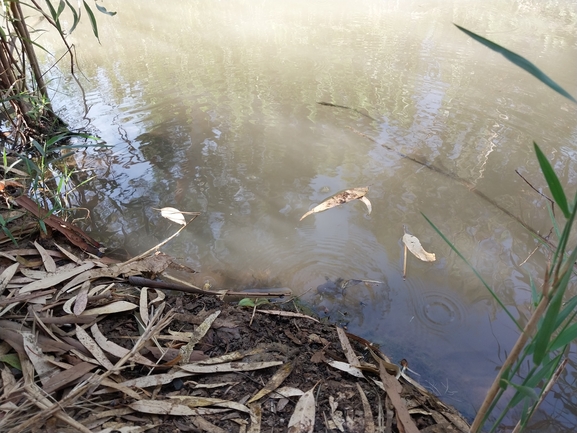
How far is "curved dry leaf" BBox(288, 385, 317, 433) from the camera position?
1.28 m

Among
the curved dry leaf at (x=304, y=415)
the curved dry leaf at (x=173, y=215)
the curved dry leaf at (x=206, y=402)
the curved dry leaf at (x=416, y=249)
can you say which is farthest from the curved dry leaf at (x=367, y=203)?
the curved dry leaf at (x=206, y=402)

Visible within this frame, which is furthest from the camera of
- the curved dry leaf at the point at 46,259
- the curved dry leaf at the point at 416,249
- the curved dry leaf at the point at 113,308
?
the curved dry leaf at the point at 416,249

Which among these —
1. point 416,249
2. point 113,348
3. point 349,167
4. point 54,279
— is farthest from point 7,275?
point 349,167

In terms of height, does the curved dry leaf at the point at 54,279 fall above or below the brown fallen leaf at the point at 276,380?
above

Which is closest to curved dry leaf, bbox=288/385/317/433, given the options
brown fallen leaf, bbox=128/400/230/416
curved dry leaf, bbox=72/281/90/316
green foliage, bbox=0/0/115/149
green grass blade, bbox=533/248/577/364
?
brown fallen leaf, bbox=128/400/230/416

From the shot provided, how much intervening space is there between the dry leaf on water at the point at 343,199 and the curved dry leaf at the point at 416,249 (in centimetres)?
37

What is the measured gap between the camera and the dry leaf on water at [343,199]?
8.74ft

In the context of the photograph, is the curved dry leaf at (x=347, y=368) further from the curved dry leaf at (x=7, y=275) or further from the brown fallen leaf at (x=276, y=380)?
the curved dry leaf at (x=7, y=275)

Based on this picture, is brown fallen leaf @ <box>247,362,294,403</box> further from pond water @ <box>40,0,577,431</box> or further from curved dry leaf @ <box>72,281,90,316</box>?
curved dry leaf @ <box>72,281,90,316</box>

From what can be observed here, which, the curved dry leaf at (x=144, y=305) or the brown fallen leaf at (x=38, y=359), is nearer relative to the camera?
the brown fallen leaf at (x=38, y=359)

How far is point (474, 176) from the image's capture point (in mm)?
3000

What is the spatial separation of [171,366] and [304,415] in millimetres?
479

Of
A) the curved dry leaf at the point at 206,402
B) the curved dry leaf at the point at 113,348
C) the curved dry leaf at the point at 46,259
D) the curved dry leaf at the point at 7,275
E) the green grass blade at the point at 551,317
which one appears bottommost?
the curved dry leaf at the point at 206,402

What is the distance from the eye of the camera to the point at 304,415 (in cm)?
132
